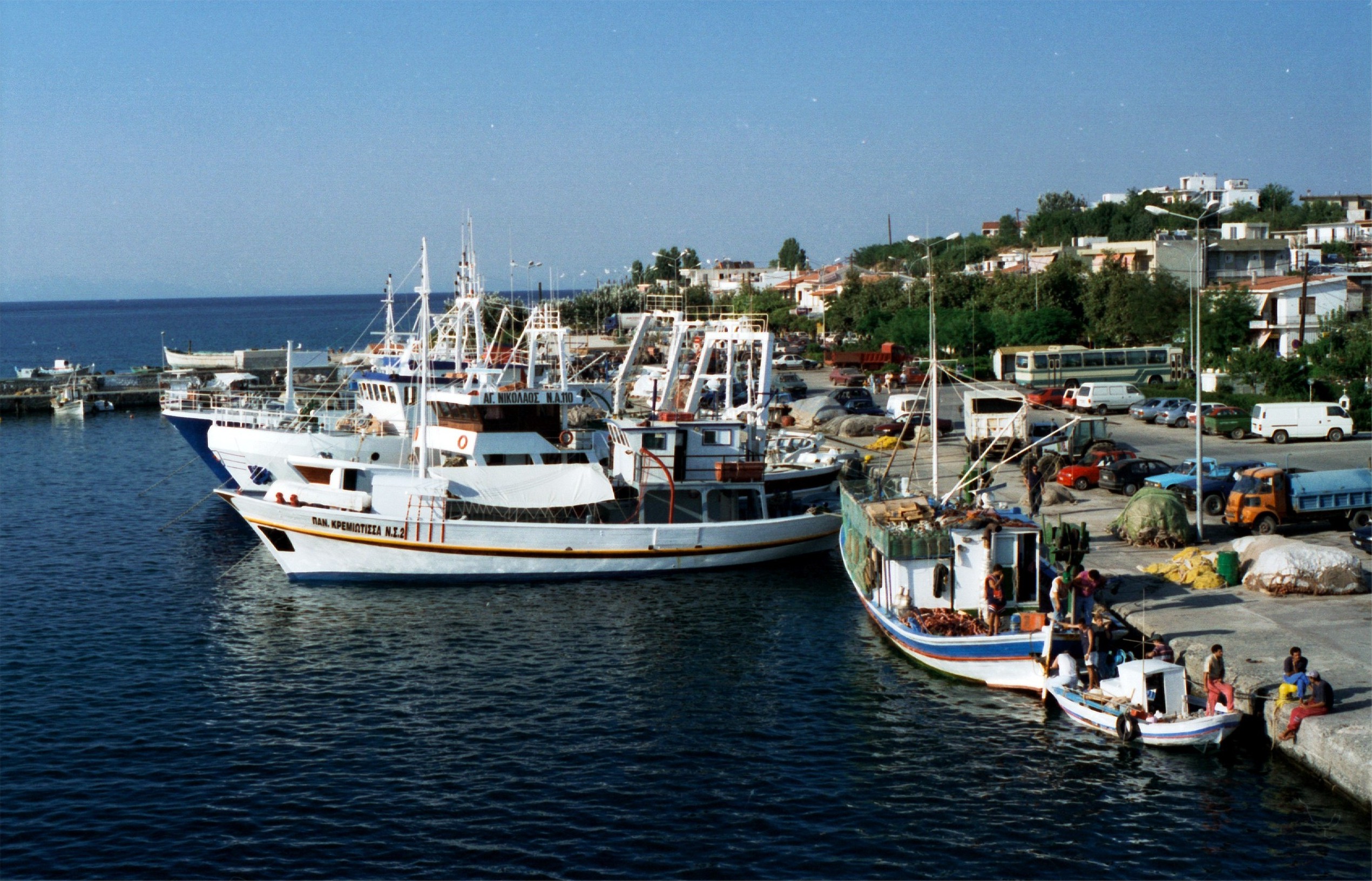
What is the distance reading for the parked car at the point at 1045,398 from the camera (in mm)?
59594

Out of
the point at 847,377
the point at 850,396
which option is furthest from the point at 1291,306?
the point at 850,396

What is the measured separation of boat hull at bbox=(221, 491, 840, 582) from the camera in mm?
33500

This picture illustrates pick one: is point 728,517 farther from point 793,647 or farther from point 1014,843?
point 1014,843

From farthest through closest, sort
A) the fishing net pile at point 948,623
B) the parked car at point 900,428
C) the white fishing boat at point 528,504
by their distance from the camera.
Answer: the parked car at point 900,428 → the white fishing boat at point 528,504 → the fishing net pile at point 948,623

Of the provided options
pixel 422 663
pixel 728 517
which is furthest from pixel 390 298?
pixel 422 663

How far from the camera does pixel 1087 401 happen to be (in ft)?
196

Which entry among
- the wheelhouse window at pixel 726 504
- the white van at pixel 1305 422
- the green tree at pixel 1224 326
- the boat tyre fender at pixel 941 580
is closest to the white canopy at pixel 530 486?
the wheelhouse window at pixel 726 504

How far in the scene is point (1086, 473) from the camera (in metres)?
40.2

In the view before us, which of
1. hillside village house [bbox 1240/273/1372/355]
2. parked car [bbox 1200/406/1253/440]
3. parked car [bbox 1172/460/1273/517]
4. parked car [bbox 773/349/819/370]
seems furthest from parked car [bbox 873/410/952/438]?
parked car [bbox 773/349/819/370]

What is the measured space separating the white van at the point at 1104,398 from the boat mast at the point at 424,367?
3503 centimetres

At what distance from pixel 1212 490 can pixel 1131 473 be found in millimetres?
3806

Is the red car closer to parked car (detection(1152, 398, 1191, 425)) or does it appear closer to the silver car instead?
the silver car

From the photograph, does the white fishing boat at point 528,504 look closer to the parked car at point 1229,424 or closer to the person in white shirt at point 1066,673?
the person in white shirt at point 1066,673

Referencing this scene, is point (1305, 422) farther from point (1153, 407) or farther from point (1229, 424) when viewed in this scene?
point (1153, 407)
